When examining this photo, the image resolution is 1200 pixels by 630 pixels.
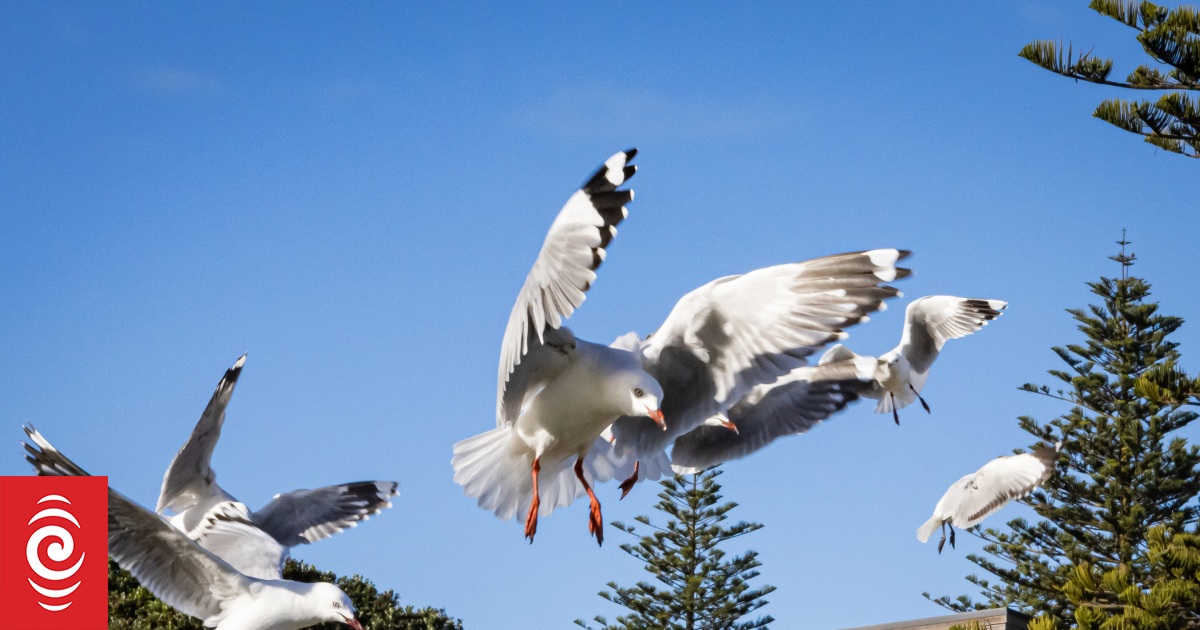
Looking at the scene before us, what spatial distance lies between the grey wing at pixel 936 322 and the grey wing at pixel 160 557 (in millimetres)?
7300

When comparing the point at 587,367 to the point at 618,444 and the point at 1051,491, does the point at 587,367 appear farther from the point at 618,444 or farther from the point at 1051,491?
the point at 1051,491

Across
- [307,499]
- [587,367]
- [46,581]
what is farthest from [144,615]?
[587,367]

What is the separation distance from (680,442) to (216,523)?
3.23 m

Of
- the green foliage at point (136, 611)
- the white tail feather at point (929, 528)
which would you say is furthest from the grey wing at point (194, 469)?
the white tail feather at point (929, 528)

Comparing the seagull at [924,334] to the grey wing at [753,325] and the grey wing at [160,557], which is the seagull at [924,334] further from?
the grey wing at [160,557]

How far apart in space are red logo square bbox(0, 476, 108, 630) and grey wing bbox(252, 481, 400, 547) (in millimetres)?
2437

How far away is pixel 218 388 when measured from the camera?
10.5m

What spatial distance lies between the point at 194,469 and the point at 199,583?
9.71 feet

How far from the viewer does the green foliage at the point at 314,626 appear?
10.4 meters

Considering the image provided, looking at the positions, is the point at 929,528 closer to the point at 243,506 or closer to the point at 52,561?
the point at 243,506

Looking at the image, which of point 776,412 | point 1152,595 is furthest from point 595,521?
point 1152,595

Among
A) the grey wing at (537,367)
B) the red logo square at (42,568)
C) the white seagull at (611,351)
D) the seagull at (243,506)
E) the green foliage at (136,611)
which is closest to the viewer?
the white seagull at (611,351)

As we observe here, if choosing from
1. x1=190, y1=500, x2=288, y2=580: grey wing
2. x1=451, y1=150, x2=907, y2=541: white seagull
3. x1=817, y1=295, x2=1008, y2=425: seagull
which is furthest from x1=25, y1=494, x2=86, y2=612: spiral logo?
x1=817, y1=295, x2=1008, y2=425: seagull

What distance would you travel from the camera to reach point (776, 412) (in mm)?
9320
